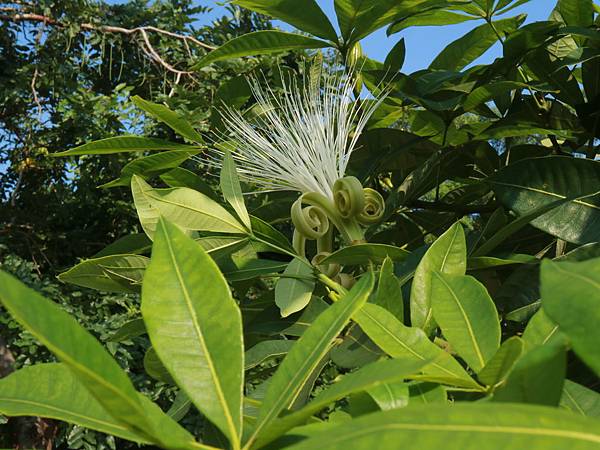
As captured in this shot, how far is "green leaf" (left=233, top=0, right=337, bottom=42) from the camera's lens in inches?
33.2

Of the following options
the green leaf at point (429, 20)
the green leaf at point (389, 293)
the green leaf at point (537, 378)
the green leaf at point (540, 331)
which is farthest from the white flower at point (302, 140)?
the green leaf at point (537, 378)

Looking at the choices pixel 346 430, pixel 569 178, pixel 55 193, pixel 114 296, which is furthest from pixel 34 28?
pixel 346 430

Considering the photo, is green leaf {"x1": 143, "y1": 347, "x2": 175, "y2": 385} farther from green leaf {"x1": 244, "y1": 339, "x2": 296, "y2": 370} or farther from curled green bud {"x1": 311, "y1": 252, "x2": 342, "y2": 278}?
curled green bud {"x1": 311, "y1": 252, "x2": 342, "y2": 278}

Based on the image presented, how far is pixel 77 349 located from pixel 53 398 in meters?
0.09

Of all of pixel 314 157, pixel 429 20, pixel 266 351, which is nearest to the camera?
pixel 266 351

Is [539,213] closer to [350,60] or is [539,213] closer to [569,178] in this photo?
[569,178]

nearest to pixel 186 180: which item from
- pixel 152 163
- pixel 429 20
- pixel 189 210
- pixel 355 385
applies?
pixel 152 163

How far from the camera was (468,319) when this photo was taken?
0.39m

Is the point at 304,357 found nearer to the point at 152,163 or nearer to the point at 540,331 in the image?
the point at 540,331

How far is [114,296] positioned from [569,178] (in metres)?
3.23

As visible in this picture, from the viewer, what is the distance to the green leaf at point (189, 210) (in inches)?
24.9

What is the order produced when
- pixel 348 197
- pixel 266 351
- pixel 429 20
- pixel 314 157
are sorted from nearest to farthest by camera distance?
pixel 266 351 → pixel 348 197 → pixel 314 157 → pixel 429 20

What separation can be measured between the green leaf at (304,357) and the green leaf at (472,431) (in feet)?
0.33

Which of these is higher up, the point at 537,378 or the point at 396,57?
the point at 396,57
